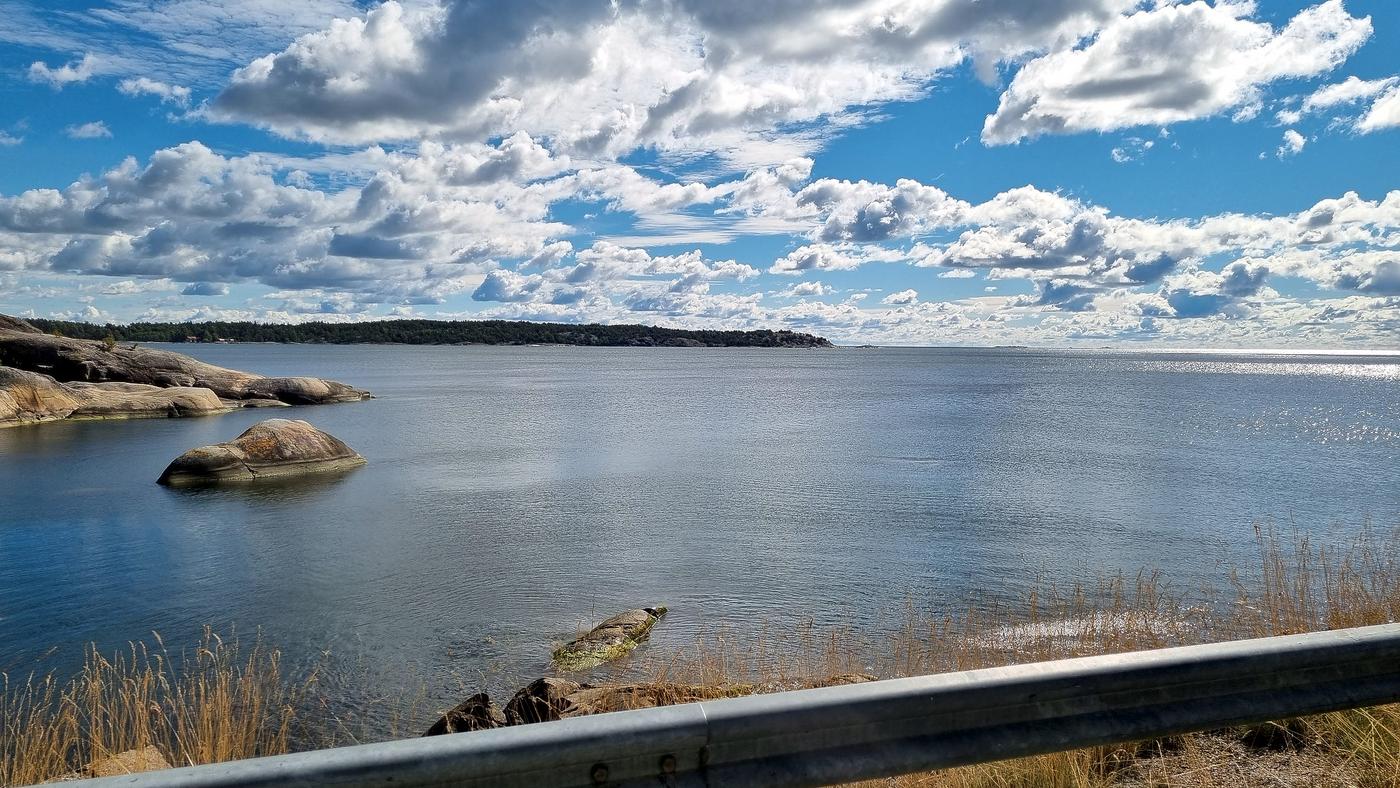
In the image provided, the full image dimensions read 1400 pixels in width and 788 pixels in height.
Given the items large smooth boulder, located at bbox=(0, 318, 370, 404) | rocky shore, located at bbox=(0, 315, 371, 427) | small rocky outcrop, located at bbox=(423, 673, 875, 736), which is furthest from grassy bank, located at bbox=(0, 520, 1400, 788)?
large smooth boulder, located at bbox=(0, 318, 370, 404)

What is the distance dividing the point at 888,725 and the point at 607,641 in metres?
9.77

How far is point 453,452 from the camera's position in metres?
35.6

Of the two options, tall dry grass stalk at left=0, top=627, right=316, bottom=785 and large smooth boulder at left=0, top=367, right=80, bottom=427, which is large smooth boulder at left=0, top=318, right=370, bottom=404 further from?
tall dry grass stalk at left=0, top=627, right=316, bottom=785

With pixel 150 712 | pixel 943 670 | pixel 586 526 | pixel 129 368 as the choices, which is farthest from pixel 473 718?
pixel 129 368

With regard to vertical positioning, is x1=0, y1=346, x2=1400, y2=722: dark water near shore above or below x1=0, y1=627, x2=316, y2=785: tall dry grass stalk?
below

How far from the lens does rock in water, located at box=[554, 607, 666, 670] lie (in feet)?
40.1

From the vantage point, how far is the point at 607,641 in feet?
42.1

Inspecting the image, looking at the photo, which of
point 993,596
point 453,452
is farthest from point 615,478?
point 993,596

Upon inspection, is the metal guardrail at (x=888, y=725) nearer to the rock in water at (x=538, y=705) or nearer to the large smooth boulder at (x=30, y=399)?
the rock in water at (x=538, y=705)

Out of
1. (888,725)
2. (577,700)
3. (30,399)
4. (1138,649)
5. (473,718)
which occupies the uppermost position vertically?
(888,725)

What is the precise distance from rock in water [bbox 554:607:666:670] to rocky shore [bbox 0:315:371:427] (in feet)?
128

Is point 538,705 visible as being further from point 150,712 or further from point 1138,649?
point 1138,649

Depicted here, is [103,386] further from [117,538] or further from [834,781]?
[834,781]

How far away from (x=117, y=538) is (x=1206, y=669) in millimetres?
21697
